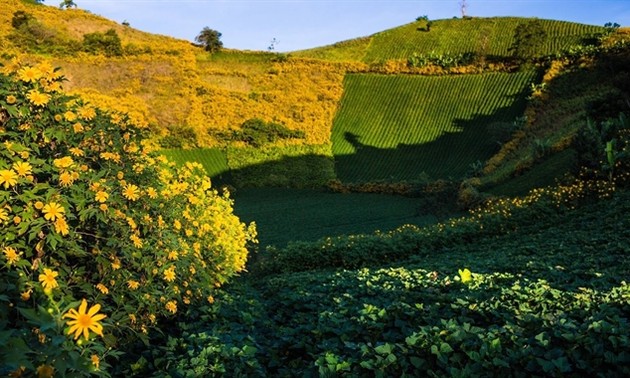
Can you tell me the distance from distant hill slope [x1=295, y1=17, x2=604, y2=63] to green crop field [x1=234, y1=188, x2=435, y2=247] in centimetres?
2068

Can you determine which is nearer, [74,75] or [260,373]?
[260,373]

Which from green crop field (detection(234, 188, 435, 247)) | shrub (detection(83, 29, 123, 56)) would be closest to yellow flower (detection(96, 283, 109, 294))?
green crop field (detection(234, 188, 435, 247))

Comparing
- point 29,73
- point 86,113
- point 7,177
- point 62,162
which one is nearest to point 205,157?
point 86,113

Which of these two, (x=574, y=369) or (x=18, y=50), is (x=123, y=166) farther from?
(x=18, y=50)

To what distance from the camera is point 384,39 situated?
46844 millimetres

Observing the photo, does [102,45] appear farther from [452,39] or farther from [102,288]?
[102,288]

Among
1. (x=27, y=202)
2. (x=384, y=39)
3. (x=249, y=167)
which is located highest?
(x=384, y=39)

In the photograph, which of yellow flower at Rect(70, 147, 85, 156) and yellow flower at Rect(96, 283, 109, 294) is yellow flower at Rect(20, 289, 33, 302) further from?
yellow flower at Rect(70, 147, 85, 156)

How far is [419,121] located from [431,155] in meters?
4.43

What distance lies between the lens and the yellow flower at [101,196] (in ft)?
14.1

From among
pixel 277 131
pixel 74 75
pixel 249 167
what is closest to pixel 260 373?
pixel 249 167

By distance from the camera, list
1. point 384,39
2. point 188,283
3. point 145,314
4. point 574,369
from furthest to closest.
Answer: point 384,39
point 188,283
point 145,314
point 574,369

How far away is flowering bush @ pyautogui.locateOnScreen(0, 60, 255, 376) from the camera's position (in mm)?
3451

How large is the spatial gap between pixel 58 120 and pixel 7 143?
580mm
